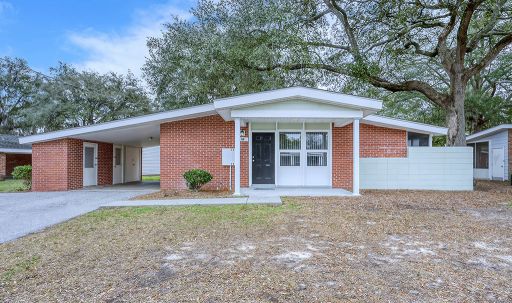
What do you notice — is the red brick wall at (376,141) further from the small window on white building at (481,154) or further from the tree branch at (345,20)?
the small window on white building at (481,154)

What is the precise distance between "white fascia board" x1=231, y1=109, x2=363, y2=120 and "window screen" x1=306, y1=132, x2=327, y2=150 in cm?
204

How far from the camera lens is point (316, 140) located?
39.7 feet

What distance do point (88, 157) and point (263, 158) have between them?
289 inches

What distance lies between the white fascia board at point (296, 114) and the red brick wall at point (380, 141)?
8.90 feet

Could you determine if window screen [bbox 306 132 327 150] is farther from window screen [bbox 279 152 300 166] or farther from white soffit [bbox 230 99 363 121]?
white soffit [bbox 230 99 363 121]

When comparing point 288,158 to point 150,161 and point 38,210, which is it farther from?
point 150,161

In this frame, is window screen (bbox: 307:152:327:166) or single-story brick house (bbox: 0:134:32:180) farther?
single-story brick house (bbox: 0:134:32:180)

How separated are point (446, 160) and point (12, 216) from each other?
1320 centimetres

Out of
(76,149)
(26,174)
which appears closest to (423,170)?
(76,149)

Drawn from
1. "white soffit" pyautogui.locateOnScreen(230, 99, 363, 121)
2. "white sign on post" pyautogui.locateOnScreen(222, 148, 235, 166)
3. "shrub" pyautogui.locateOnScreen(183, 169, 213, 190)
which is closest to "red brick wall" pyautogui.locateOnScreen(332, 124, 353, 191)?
"white soffit" pyautogui.locateOnScreen(230, 99, 363, 121)

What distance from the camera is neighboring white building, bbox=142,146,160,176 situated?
2646 cm

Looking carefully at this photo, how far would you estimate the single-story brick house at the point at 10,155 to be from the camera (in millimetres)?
20672

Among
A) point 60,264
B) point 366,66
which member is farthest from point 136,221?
point 366,66

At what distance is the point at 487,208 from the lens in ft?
26.4
